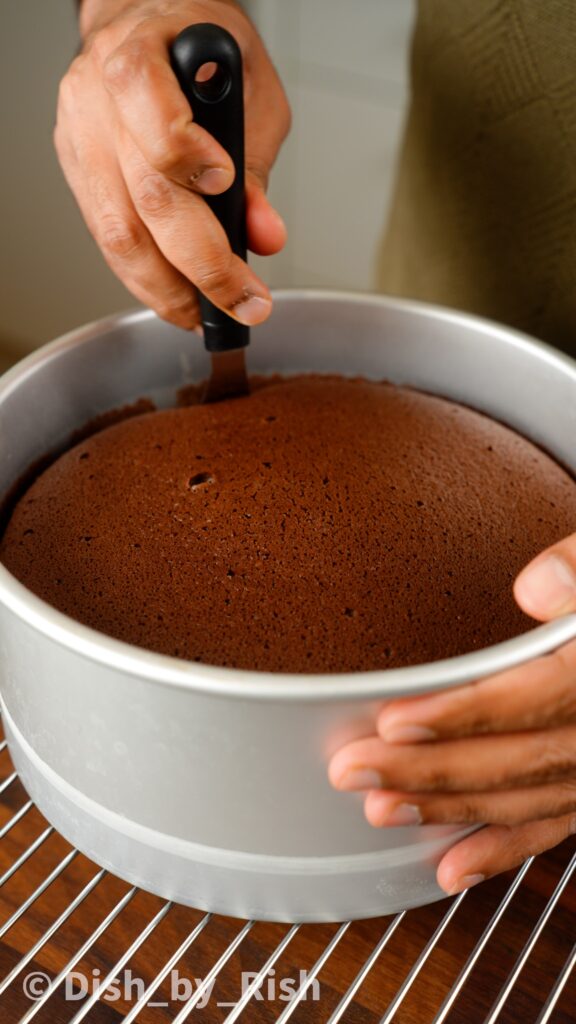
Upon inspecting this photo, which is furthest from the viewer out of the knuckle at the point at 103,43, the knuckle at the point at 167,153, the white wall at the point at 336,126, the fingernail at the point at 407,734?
the white wall at the point at 336,126

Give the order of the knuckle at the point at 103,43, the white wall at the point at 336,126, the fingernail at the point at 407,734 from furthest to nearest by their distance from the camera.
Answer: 1. the white wall at the point at 336,126
2. the knuckle at the point at 103,43
3. the fingernail at the point at 407,734

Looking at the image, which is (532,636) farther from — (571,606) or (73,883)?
(73,883)

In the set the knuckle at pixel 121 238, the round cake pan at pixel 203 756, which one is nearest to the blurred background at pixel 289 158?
the knuckle at pixel 121 238

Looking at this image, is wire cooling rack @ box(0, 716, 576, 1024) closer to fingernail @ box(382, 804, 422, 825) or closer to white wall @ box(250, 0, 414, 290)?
fingernail @ box(382, 804, 422, 825)

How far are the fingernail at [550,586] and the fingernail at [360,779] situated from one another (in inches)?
4.4

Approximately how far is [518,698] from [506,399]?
0.34 metres

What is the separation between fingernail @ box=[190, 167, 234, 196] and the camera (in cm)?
52

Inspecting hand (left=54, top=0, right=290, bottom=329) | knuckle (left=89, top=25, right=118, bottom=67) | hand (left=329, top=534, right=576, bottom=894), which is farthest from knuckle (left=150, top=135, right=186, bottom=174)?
hand (left=329, top=534, right=576, bottom=894)

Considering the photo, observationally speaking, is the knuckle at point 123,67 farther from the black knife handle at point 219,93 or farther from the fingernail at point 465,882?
the fingernail at point 465,882

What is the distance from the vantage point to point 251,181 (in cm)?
62

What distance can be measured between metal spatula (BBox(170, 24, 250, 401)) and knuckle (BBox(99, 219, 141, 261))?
0.18ft

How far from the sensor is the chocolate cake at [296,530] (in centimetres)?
48

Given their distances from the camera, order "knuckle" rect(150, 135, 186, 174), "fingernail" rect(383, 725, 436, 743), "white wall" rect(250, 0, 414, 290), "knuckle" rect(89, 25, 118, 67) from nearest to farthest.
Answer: "fingernail" rect(383, 725, 436, 743)
"knuckle" rect(150, 135, 186, 174)
"knuckle" rect(89, 25, 118, 67)
"white wall" rect(250, 0, 414, 290)

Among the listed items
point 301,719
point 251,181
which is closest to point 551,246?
point 251,181
